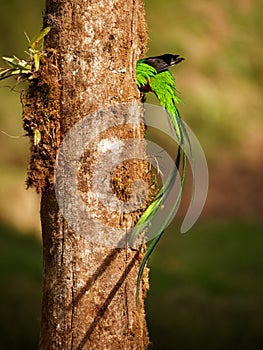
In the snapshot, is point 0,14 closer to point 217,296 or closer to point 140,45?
point 217,296

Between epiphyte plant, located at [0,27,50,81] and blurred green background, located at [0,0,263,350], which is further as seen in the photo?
blurred green background, located at [0,0,263,350]

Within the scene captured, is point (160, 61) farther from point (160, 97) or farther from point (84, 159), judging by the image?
point (84, 159)

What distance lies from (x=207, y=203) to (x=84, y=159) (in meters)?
8.32

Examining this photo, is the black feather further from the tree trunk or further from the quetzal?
the tree trunk

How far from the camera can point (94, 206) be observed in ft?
9.56

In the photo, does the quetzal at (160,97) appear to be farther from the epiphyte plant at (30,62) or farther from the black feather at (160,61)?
the epiphyte plant at (30,62)

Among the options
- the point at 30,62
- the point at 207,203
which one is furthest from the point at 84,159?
the point at 207,203

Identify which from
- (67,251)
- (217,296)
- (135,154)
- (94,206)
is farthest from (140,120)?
(217,296)

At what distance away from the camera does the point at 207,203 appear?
1113 centimetres

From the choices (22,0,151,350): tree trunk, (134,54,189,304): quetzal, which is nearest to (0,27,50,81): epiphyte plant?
(22,0,151,350): tree trunk

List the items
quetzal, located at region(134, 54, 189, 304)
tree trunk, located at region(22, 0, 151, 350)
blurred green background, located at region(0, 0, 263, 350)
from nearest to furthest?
tree trunk, located at region(22, 0, 151, 350), quetzal, located at region(134, 54, 189, 304), blurred green background, located at region(0, 0, 263, 350)

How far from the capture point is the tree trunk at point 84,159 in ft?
9.59

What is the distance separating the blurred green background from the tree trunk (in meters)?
3.17

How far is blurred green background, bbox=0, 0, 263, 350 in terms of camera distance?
620 centimetres
